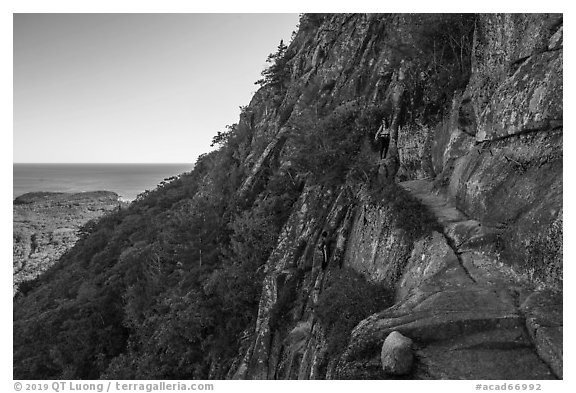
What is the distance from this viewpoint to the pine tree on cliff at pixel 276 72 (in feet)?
103

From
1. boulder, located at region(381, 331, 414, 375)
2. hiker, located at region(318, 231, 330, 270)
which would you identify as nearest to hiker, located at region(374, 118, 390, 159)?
hiker, located at region(318, 231, 330, 270)

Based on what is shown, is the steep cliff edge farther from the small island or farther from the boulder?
the small island

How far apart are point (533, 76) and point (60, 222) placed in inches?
2079

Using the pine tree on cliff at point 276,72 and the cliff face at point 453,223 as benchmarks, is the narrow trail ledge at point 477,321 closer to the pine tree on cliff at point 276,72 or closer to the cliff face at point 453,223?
the cliff face at point 453,223

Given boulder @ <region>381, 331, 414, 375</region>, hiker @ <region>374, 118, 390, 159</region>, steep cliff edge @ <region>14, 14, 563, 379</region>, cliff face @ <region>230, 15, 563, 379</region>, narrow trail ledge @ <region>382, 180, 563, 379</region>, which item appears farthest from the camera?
hiker @ <region>374, 118, 390, 159</region>

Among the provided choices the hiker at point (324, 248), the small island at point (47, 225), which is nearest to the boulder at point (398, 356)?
the hiker at point (324, 248)

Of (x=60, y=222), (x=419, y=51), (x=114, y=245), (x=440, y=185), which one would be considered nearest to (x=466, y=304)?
(x=440, y=185)

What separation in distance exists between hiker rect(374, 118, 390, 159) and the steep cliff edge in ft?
0.55

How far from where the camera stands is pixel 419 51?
12922 millimetres

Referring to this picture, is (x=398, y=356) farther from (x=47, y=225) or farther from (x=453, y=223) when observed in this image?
(x=47, y=225)

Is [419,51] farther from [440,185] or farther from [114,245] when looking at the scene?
[114,245]

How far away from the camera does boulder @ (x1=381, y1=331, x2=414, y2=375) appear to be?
5418 mm

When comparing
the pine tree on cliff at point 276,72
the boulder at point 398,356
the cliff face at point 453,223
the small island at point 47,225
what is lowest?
the small island at point 47,225

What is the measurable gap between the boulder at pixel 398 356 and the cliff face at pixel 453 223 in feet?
0.66
